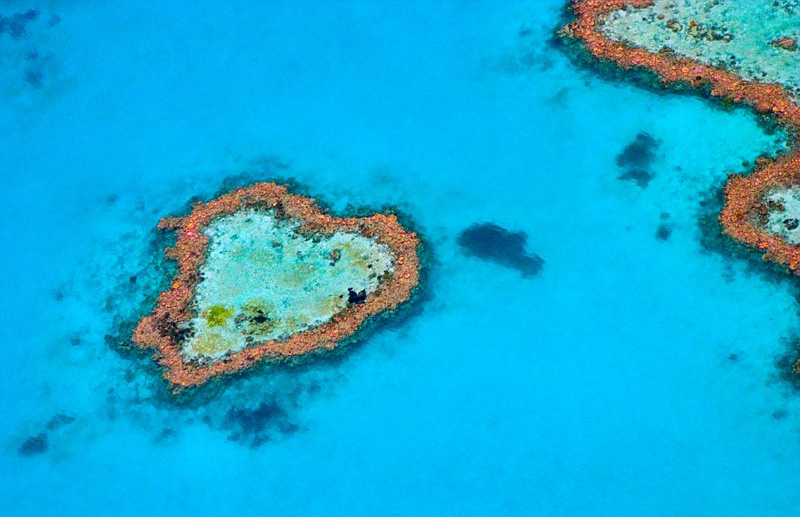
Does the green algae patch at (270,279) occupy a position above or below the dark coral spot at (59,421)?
above

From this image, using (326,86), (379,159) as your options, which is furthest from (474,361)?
(326,86)

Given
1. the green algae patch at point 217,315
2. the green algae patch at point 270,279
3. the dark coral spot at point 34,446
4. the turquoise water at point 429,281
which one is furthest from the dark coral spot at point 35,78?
the dark coral spot at point 34,446

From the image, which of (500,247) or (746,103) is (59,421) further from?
(746,103)


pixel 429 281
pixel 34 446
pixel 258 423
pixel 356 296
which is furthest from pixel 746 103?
pixel 34 446

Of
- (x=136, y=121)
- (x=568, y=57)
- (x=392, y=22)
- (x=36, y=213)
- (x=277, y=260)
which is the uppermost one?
(x=392, y=22)

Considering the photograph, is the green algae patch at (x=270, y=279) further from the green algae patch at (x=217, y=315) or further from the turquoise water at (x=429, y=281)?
the turquoise water at (x=429, y=281)

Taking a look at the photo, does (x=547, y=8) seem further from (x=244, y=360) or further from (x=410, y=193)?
(x=244, y=360)
